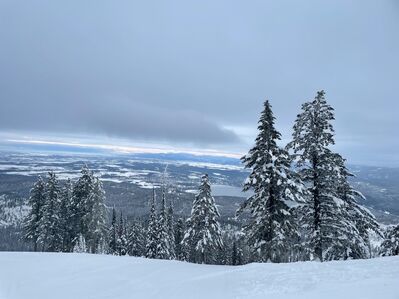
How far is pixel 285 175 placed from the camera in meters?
21.3

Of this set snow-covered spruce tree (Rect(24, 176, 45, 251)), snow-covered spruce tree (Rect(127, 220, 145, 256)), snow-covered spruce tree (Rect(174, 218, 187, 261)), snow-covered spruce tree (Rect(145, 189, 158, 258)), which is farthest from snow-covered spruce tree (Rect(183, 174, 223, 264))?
snow-covered spruce tree (Rect(24, 176, 45, 251))

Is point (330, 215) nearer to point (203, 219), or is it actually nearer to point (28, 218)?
point (203, 219)

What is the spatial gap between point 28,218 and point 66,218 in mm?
5462

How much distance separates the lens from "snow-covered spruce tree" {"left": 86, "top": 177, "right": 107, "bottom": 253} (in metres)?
39.8

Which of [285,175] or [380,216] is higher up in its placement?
[285,175]

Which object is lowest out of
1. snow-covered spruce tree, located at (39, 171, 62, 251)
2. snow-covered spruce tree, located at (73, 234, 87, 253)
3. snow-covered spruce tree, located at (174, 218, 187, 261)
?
snow-covered spruce tree, located at (174, 218, 187, 261)

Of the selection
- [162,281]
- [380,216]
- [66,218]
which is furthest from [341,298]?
[380,216]

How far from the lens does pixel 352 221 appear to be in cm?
2289

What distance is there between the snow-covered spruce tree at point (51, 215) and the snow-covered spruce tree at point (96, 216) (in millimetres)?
4176

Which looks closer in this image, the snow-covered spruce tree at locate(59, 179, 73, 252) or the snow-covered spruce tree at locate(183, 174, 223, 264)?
the snow-covered spruce tree at locate(183, 174, 223, 264)

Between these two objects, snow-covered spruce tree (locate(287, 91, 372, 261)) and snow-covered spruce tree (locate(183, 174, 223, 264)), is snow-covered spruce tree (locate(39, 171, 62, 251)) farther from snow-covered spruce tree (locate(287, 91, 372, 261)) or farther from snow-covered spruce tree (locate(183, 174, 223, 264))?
snow-covered spruce tree (locate(287, 91, 372, 261))

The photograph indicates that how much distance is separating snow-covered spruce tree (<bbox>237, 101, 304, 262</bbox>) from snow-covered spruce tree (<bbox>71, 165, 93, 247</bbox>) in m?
23.4

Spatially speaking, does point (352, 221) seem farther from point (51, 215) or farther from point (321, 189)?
point (51, 215)

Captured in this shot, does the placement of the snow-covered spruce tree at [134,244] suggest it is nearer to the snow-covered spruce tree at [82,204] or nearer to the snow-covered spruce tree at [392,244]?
the snow-covered spruce tree at [82,204]
